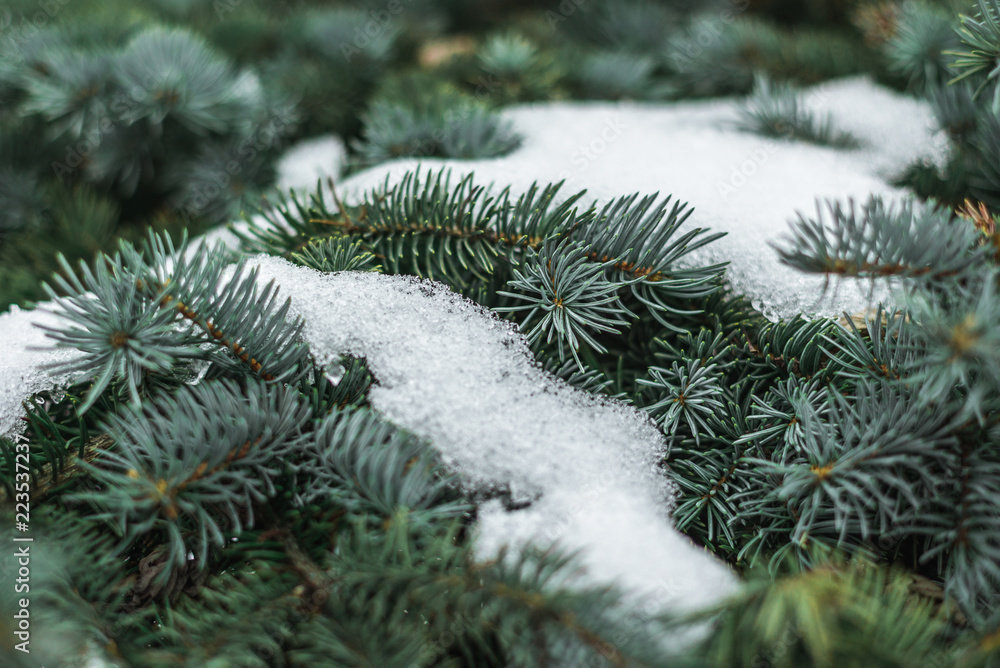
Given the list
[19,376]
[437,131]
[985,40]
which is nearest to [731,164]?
[985,40]

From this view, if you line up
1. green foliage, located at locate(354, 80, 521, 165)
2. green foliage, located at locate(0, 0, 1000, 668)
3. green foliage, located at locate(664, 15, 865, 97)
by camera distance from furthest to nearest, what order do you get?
1. green foliage, located at locate(664, 15, 865, 97)
2. green foliage, located at locate(354, 80, 521, 165)
3. green foliage, located at locate(0, 0, 1000, 668)

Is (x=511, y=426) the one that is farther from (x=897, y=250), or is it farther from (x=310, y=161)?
(x=310, y=161)

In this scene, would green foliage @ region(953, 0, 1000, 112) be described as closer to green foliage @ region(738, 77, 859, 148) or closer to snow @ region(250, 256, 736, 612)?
green foliage @ region(738, 77, 859, 148)

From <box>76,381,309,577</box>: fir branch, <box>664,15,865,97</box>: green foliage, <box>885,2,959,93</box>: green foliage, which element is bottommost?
<box>76,381,309,577</box>: fir branch

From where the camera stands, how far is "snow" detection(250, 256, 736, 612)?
1.48 feet

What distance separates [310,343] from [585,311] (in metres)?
0.24

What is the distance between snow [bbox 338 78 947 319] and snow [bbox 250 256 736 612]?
16 cm

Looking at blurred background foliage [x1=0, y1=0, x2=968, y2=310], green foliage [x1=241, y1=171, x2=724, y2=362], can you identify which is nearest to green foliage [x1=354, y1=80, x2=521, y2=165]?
blurred background foliage [x1=0, y1=0, x2=968, y2=310]

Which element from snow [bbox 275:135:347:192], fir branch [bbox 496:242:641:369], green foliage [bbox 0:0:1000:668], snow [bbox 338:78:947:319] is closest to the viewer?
green foliage [bbox 0:0:1000:668]

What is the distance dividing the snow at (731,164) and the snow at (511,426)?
159 millimetres

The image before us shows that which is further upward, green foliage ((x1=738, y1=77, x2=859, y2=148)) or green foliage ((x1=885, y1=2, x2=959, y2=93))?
green foliage ((x1=885, y1=2, x2=959, y2=93))

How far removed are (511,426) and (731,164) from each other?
48cm

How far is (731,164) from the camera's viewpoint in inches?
30.4

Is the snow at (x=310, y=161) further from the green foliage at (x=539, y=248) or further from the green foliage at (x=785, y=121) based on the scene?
the green foliage at (x=785, y=121)
